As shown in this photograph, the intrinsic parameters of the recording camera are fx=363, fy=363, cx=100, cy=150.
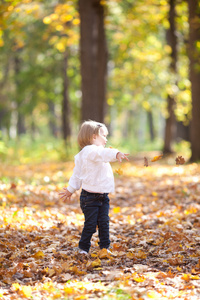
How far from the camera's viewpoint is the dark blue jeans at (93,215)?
4.34 metres

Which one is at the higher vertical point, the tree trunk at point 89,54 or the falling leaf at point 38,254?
the tree trunk at point 89,54

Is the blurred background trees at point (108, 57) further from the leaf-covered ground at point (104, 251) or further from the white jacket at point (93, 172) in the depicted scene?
the white jacket at point (93, 172)

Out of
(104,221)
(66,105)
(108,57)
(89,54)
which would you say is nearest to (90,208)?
(104,221)

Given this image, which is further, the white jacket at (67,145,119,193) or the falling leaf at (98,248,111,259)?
the falling leaf at (98,248,111,259)

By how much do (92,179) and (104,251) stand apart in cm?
89

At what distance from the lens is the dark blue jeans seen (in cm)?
434

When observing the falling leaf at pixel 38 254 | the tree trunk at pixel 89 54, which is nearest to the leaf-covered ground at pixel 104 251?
the falling leaf at pixel 38 254

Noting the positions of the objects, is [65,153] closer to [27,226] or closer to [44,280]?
[27,226]

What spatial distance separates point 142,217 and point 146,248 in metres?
1.52

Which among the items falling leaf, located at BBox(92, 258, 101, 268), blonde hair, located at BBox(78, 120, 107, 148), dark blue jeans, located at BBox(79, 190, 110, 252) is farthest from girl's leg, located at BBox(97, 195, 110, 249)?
blonde hair, located at BBox(78, 120, 107, 148)

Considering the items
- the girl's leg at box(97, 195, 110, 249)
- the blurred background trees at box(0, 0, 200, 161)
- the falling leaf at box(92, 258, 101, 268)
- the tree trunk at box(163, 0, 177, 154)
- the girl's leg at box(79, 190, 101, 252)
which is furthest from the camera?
the tree trunk at box(163, 0, 177, 154)

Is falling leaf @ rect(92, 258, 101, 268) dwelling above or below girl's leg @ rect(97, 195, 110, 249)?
below

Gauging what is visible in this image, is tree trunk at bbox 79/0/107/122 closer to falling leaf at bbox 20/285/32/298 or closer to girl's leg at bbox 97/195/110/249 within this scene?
girl's leg at bbox 97/195/110/249

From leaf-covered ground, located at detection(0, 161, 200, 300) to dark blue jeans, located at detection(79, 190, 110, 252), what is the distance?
0.59 feet
